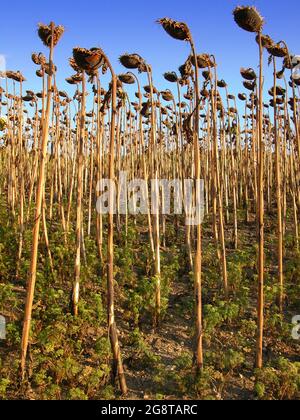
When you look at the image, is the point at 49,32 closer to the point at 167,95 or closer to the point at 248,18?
the point at 248,18

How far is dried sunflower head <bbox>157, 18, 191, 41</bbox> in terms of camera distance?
4094mm

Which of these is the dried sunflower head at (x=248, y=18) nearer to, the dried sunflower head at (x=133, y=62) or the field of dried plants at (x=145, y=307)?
the field of dried plants at (x=145, y=307)

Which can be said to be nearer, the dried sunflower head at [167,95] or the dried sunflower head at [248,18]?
the dried sunflower head at [248,18]

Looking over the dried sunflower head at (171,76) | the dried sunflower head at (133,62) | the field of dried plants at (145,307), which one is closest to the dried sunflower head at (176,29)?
the field of dried plants at (145,307)

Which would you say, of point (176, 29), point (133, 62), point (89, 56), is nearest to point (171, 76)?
point (133, 62)

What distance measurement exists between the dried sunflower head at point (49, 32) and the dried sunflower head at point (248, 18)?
1860 millimetres

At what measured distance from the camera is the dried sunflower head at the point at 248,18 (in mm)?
4090

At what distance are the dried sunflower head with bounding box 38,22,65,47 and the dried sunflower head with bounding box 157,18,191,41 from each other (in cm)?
111

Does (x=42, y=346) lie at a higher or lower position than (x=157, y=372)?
higher

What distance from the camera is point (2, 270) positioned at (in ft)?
22.0

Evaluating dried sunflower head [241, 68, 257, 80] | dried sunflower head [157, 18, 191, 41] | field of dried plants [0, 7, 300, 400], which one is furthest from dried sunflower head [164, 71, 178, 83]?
dried sunflower head [157, 18, 191, 41]
